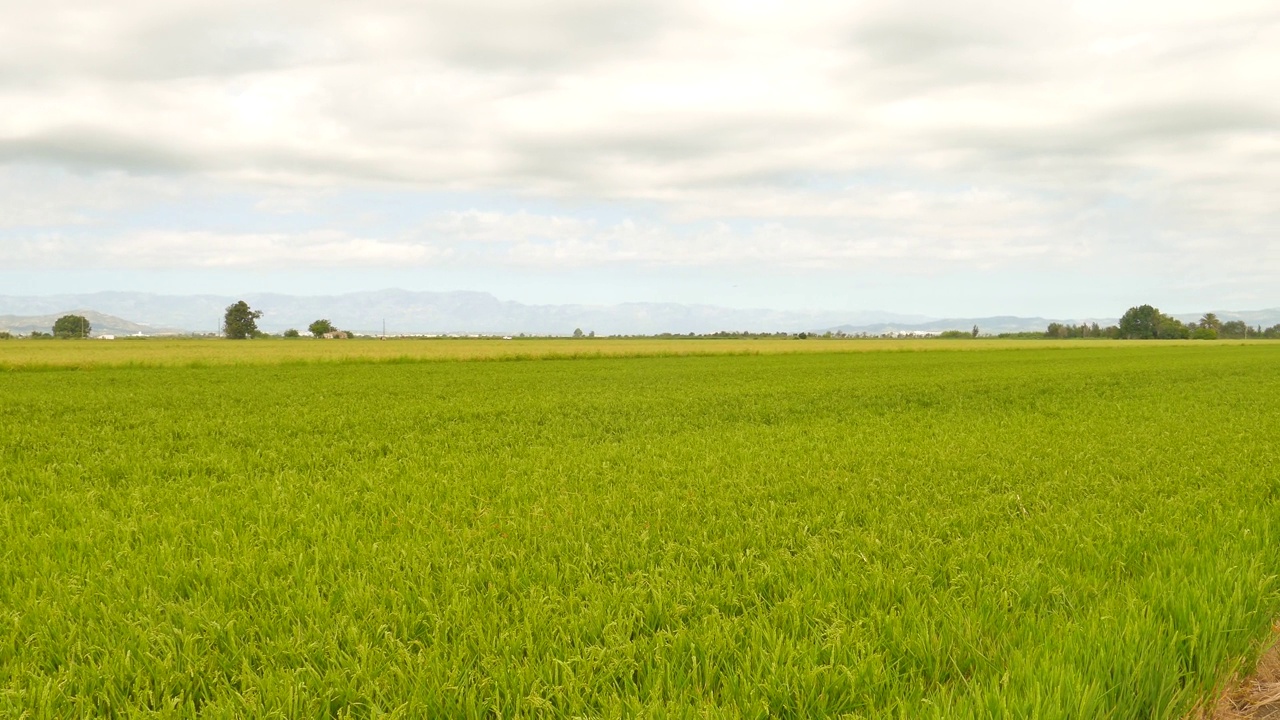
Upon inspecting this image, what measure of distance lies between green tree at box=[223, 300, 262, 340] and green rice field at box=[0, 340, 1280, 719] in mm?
168056

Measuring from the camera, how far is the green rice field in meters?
3.31

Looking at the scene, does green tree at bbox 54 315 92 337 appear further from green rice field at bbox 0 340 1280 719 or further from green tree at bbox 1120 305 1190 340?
green tree at bbox 1120 305 1190 340

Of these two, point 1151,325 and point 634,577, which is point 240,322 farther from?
point 1151,325

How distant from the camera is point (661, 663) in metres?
3.45

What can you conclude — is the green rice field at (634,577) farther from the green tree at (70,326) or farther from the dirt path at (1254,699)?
the green tree at (70,326)

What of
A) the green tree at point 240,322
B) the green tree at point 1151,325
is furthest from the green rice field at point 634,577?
the green tree at point 1151,325

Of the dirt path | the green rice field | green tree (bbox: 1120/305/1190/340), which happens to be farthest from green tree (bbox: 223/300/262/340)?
green tree (bbox: 1120/305/1190/340)

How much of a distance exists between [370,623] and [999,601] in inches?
146

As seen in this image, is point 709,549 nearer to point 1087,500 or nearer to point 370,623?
point 370,623

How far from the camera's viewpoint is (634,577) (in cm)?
470

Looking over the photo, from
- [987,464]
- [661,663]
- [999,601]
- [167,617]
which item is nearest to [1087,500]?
[987,464]

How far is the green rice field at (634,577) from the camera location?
10.8 feet

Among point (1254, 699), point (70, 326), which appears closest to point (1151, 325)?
point (1254, 699)

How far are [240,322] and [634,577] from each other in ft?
587
